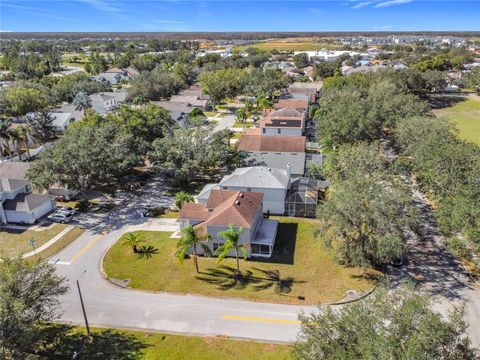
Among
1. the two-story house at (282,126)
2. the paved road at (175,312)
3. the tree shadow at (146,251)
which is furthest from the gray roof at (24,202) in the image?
the two-story house at (282,126)

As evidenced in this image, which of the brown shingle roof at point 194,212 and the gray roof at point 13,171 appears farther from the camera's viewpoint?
the gray roof at point 13,171

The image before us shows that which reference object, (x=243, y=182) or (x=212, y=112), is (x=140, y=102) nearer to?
(x=212, y=112)

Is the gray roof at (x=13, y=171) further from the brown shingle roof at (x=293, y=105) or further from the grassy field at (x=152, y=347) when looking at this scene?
the brown shingle roof at (x=293, y=105)

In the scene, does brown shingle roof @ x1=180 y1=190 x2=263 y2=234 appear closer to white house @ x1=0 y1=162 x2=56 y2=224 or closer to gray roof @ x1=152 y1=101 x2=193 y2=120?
white house @ x1=0 y1=162 x2=56 y2=224

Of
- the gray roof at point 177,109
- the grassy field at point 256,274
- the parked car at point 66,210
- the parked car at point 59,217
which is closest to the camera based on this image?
the grassy field at point 256,274

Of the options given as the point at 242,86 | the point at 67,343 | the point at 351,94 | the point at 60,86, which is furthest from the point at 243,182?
the point at 60,86

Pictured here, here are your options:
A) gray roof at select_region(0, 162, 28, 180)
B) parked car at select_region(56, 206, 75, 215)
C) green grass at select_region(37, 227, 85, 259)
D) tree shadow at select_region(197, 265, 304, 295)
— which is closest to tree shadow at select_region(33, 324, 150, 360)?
tree shadow at select_region(197, 265, 304, 295)
